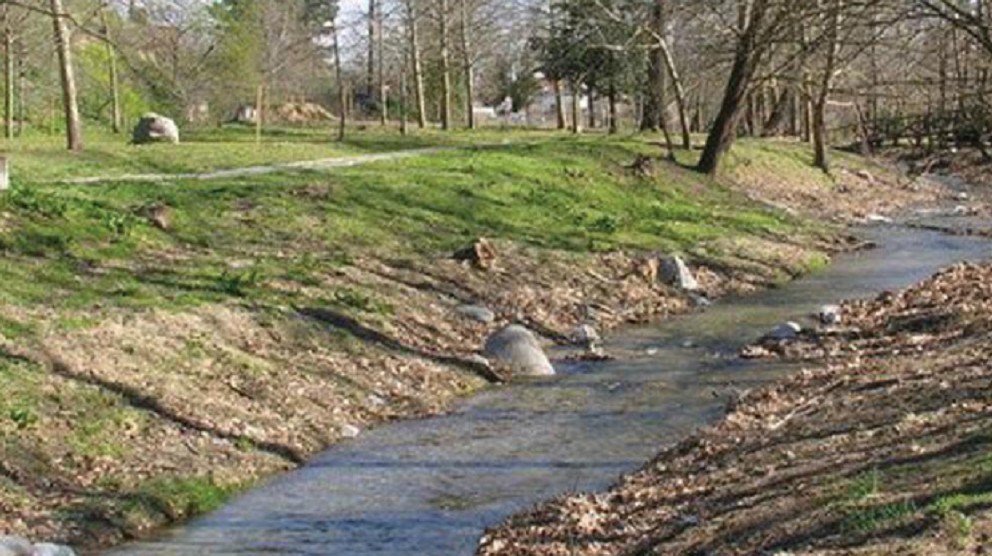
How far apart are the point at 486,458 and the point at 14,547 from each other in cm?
514

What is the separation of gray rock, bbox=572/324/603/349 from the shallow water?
28 centimetres

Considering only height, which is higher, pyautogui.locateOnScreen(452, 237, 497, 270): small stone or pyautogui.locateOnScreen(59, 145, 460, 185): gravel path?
pyautogui.locateOnScreen(59, 145, 460, 185): gravel path

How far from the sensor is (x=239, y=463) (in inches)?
553

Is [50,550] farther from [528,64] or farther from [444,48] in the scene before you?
[528,64]

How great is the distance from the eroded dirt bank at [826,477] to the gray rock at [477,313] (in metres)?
6.07

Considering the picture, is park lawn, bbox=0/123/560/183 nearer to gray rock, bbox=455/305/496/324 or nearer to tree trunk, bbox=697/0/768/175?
tree trunk, bbox=697/0/768/175

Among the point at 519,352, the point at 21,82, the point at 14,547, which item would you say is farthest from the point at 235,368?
the point at 21,82

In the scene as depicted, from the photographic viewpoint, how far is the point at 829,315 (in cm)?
2155

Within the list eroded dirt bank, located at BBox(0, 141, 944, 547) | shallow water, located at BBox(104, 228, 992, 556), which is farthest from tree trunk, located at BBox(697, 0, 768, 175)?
shallow water, located at BBox(104, 228, 992, 556)

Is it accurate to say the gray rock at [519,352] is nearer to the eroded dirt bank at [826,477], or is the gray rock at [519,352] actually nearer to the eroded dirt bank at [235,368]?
the eroded dirt bank at [235,368]

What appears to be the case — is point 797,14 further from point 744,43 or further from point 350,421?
point 744,43

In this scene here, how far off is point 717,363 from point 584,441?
4.76 meters

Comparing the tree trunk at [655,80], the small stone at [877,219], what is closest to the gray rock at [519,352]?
the tree trunk at [655,80]

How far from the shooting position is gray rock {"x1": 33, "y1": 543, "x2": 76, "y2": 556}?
10672 millimetres
